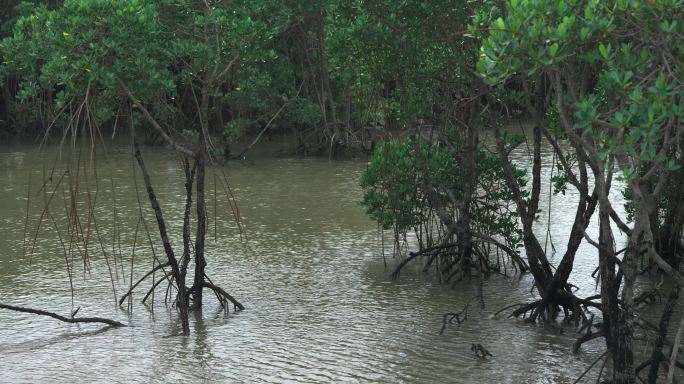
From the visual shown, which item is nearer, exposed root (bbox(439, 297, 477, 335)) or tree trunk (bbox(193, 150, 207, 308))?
exposed root (bbox(439, 297, 477, 335))

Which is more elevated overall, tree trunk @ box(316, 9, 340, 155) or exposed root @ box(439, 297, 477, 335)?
tree trunk @ box(316, 9, 340, 155)

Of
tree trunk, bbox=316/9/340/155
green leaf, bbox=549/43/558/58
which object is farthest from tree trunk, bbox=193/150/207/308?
tree trunk, bbox=316/9/340/155

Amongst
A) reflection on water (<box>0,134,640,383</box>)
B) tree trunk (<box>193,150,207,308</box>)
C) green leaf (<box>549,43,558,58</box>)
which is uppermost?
green leaf (<box>549,43,558,58</box>)

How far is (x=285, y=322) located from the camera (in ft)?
24.6

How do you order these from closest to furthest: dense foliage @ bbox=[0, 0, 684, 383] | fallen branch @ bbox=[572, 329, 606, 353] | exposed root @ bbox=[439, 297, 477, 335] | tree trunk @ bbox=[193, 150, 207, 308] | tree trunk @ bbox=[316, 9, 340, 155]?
1. dense foliage @ bbox=[0, 0, 684, 383]
2. fallen branch @ bbox=[572, 329, 606, 353]
3. exposed root @ bbox=[439, 297, 477, 335]
4. tree trunk @ bbox=[193, 150, 207, 308]
5. tree trunk @ bbox=[316, 9, 340, 155]

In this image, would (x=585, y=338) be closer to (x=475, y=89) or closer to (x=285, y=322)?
(x=285, y=322)

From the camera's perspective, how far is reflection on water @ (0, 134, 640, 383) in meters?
6.43

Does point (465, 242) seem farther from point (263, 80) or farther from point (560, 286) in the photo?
point (263, 80)

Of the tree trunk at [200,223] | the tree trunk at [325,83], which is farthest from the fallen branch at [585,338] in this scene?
the tree trunk at [325,83]

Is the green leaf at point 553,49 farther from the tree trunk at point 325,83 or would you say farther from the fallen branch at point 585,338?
the tree trunk at point 325,83

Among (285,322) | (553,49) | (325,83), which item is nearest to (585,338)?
(285,322)

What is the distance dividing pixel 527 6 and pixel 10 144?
18.3m

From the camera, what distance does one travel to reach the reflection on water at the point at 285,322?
6430mm

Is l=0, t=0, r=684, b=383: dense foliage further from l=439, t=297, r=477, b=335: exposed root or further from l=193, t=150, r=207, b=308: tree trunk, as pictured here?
l=439, t=297, r=477, b=335: exposed root
